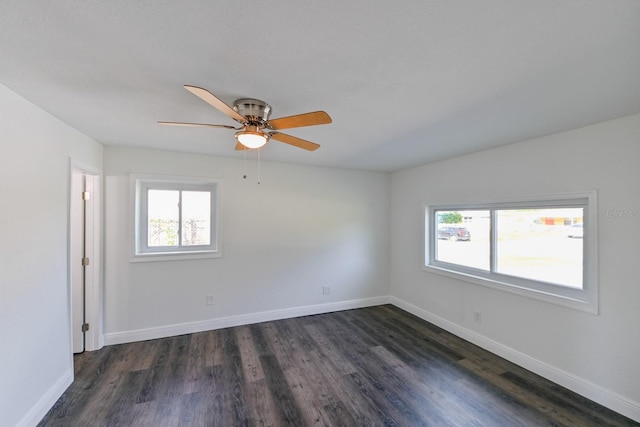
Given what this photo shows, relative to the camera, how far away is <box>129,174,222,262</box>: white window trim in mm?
3023

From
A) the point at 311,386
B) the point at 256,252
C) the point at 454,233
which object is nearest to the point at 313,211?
the point at 256,252

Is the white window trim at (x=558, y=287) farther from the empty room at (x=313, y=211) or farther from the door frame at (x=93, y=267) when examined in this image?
the door frame at (x=93, y=267)

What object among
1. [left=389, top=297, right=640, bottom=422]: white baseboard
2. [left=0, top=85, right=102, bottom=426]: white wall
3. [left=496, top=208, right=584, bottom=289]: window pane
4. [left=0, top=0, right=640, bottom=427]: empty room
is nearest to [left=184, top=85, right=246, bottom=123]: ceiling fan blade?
[left=0, top=0, right=640, bottom=427]: empty room

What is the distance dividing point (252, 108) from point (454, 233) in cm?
307

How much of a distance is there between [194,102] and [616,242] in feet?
11.0

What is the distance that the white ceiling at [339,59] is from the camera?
990 mm

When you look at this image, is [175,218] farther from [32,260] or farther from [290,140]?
[290,140]

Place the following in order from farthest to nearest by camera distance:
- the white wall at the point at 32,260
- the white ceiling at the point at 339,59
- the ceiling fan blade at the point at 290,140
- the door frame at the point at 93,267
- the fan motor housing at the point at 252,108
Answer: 1. the door frame at the point at 93,267
2. the ceiling fan blade at the point at 290,140
3. the fan motor housing at the point at 252,108
4. the white wall at the point at 32,260
5. the white ceiling at the point at 339,59

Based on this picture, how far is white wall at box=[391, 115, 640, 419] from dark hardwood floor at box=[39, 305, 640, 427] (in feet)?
0.63

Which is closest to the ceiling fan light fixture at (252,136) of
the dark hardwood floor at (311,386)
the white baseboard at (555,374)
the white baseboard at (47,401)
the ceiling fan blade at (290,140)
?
the ceiling fan blade at (290,140)

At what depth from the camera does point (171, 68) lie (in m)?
1.36

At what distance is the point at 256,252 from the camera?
11.8ft

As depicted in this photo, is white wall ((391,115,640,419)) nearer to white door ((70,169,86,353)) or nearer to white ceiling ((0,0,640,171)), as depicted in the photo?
white ceiling ((0,0,640,171))

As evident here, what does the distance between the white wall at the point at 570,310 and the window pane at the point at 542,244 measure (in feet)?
0.76
